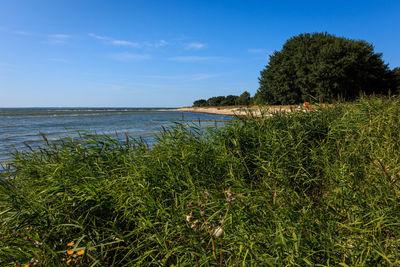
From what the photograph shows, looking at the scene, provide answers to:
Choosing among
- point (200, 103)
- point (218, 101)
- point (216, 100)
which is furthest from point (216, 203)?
point (200, 103)

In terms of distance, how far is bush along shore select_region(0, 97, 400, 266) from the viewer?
186cm

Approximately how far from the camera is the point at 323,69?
30.1 metres

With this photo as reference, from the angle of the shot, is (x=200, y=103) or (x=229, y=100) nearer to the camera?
(x=229, y=100)

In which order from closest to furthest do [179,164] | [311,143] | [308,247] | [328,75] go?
[308,247] < [179,164] < [311,143] < [328,75]

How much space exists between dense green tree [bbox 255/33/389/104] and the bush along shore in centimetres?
2600

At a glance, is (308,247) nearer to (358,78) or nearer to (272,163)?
(272,163)

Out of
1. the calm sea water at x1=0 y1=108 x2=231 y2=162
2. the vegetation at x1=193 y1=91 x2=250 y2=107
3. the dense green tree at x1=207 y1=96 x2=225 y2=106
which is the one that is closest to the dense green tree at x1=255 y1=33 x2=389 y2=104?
the calm sea water at x1=0 y1=108 x2=231 y2=162

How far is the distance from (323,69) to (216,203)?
33154 millimetres

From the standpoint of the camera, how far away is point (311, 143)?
395 centimetres

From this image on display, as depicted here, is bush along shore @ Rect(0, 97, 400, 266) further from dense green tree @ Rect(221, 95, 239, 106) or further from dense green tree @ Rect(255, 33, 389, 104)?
dense green tree @ Rect(221, 95, 239, 106)

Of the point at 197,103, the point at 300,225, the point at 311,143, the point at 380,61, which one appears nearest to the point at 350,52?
the point at 380,61

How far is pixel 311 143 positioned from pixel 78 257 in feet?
12.0

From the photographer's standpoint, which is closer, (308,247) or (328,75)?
(308,247)

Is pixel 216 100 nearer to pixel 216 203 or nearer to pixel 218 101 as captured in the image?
pixel 218 101
